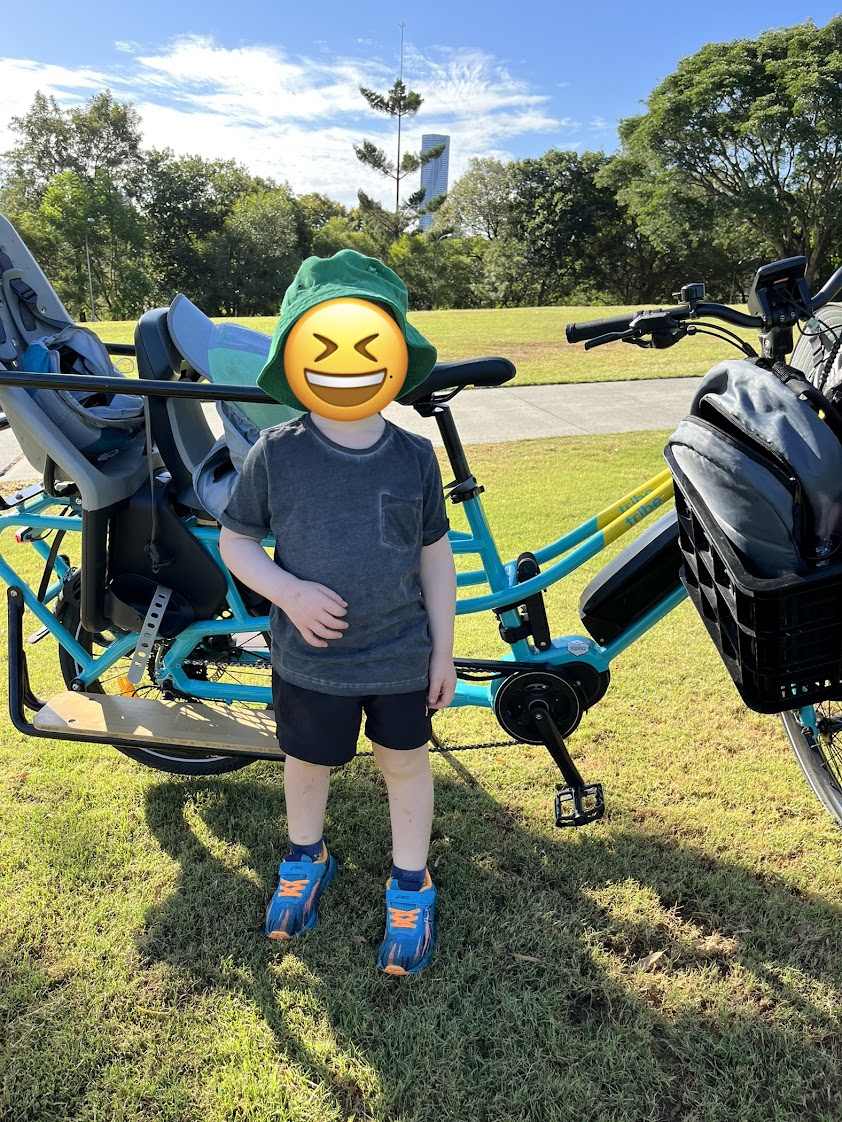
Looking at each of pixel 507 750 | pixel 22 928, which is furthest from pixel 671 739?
pixel 22 928

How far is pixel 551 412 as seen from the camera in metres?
8.91

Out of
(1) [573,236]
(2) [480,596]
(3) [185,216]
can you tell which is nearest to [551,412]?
(2) [480,596]

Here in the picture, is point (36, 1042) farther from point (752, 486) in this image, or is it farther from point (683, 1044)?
point (752, 486)

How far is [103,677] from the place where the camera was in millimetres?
3182

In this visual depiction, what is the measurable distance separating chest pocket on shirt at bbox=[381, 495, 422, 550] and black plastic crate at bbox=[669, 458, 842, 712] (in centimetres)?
59

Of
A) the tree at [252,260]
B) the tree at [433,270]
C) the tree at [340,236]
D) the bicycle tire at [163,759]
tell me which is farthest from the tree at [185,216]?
the bicycle tire at [163,759]

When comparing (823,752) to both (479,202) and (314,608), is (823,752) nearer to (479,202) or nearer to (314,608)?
(314,608)

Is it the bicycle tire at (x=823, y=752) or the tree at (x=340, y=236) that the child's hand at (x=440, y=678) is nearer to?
the bicycle tire at (x=823, y=752)

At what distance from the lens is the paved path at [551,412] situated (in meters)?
7.85

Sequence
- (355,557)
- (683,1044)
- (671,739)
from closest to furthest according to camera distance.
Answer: (355,557), (683,1044), (671,739)

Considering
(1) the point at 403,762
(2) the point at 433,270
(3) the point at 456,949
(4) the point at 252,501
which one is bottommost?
(3) the point at 456,949

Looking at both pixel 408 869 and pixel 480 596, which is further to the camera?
pixel 480 596

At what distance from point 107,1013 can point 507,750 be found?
1524 millimetres

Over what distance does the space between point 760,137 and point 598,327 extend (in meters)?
31.7
